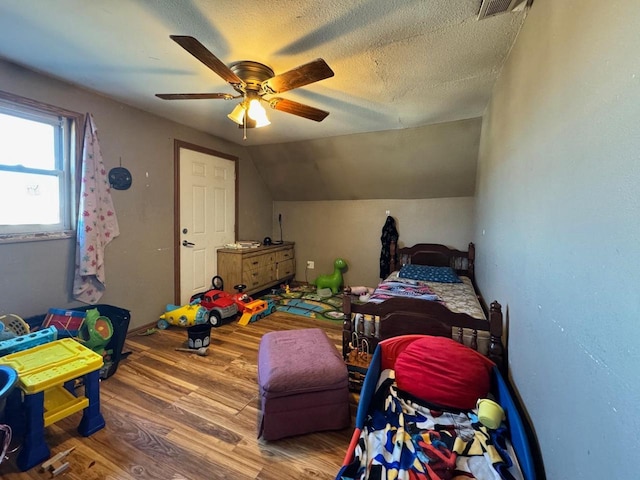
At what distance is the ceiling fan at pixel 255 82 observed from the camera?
1.62 meters

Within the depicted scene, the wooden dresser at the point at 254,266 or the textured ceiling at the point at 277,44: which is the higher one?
the textured ceiling at the point at 277,44

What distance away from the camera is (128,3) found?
58.0 inches

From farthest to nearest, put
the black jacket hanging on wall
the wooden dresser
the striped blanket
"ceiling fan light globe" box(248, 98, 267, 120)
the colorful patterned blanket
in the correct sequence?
the black jacket hanging on wall < the wooden dresser < the striped blanket < "ceiling fan light globe" box(248, 98, 267, 120) < the colorful patterned blanket

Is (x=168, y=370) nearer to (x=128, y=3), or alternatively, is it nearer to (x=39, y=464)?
(x=39, y=464)

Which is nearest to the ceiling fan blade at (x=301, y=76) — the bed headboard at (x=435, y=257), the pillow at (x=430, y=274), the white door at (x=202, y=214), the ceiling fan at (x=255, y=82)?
the ceiling fan at (x=255, y=82)

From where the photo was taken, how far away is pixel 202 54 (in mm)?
1518

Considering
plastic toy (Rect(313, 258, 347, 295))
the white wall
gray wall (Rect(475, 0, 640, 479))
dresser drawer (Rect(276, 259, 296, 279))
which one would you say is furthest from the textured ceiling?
dresser drawer (Rect(276, 259, 296, 279))

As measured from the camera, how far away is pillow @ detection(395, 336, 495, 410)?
1488 mm

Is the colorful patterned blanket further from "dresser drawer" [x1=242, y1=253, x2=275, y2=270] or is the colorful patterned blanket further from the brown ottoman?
"dresser drawer" [x1=242, y1=253, x2=275, y2=270]

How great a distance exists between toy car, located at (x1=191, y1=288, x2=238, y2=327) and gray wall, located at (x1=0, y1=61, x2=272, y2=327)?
409mm

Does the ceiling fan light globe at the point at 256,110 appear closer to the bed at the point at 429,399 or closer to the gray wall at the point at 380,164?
the bed at the point at 429,399

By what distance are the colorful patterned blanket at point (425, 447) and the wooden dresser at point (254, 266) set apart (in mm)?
2818

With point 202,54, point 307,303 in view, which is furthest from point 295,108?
point 307,303

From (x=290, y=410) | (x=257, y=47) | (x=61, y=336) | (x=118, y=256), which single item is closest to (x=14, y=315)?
(x=61, y=336)
